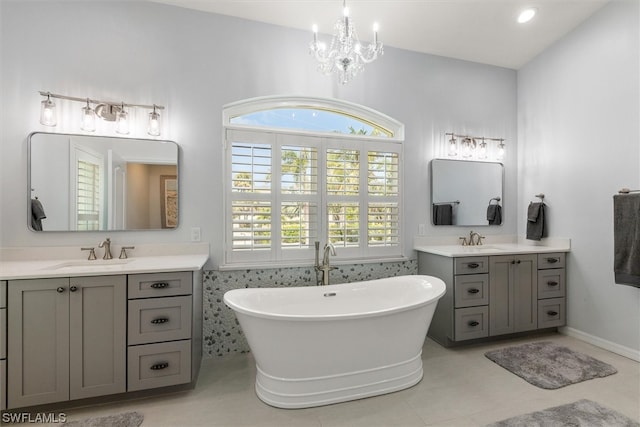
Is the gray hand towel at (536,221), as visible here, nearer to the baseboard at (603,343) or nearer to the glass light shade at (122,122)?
the baseboard at (603,343)

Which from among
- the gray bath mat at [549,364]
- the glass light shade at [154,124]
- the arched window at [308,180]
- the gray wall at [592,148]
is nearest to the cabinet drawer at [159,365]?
the arched window at [308,180]

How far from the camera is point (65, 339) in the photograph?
5.99 feet

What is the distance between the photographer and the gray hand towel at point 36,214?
7.38 feet

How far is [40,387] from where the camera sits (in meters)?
1.80

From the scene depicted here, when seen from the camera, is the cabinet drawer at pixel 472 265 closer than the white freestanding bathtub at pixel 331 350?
No

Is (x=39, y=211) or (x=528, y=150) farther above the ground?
(x=528, y=150)

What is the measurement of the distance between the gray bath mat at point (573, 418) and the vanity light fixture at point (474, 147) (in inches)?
93.8

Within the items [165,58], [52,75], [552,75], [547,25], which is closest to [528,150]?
[552,75]

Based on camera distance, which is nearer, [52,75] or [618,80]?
[52,75]

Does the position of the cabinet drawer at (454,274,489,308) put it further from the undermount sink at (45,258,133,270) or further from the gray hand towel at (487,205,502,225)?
the undermount sink at (45,258,133,270)

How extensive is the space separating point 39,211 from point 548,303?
4.54 m

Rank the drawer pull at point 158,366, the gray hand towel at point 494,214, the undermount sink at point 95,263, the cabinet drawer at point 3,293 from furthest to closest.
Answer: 1. the gray hand towel at point 494,214
2. the undermount sink at point 95,263
3. the drawer pull at point 158,366
4. the cabinet drawer at point 3,293

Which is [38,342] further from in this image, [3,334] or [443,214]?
[443,214]

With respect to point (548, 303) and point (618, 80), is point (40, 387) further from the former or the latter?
point (618, 80)
